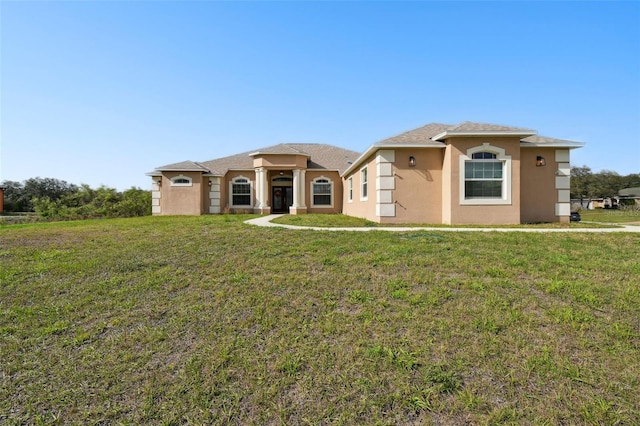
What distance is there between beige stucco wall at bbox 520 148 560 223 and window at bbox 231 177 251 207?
1459cm

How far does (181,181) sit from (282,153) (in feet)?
19.8

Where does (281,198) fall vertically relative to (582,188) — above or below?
below

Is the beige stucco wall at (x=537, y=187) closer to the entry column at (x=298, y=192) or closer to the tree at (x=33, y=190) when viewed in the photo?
the entry column at (x=298, y=192)

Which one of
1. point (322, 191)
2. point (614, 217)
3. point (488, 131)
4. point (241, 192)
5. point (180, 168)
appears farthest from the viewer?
point (614, 217)

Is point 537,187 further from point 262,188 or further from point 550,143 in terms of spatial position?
point 262,188

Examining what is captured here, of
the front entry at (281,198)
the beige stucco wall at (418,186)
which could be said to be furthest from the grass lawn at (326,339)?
the front entry at (281,198)

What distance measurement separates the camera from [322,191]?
20.3 metres

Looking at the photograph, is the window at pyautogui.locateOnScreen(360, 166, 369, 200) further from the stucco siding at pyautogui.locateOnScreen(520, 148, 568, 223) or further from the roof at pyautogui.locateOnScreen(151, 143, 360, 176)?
the stucco siding at pyautogui.locateOnScreen(520, 148, 568, 223)

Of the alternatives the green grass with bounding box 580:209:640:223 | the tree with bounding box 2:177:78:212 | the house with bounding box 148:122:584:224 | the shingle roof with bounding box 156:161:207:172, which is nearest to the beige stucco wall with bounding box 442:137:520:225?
the house with bounding box 148:122:584:224

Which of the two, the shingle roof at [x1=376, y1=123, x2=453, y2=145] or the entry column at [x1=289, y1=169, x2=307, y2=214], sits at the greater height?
the shingle roof at [x1=376, y1=123, x2=453, y2=145]

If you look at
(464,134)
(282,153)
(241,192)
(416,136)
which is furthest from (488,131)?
(241,192)

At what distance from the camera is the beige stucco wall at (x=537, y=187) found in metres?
12.2

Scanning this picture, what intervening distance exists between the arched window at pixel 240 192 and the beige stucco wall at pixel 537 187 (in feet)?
47.8

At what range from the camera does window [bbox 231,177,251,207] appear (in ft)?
66.9
